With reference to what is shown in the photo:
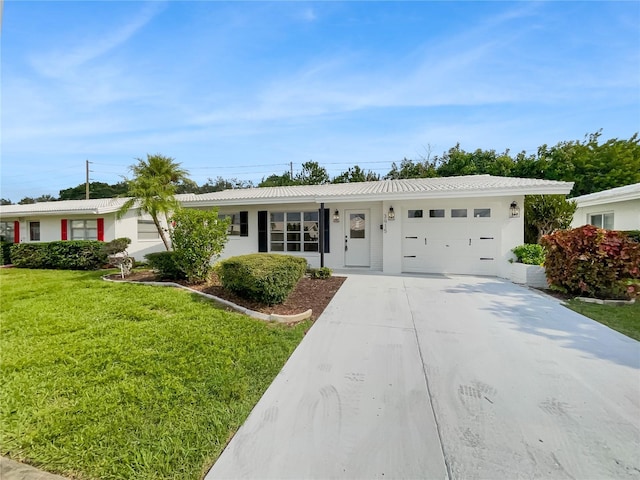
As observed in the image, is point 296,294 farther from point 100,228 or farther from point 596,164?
point 596,164

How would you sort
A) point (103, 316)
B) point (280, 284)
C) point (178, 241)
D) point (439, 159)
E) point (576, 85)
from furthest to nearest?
point (439, 159) → point (576, 85) → point (178, 241) → point (280, 284) → point (103, 316)

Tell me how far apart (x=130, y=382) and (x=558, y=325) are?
6.14m

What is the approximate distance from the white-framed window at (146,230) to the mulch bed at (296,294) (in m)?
6.47

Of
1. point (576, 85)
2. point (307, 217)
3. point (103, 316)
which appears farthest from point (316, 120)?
point (103, 316)

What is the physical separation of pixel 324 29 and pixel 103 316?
797 cm

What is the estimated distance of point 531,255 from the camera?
8312 mm

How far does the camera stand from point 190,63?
859 cm

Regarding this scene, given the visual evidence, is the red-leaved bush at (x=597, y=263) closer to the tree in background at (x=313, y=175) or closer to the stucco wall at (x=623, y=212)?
the stucco wall at (x=623, y=212)

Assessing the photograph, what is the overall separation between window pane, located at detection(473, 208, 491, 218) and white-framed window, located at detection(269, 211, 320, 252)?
213 inches

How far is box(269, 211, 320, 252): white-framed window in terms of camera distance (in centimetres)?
1120

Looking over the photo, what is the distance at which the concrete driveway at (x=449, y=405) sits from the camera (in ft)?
6.64

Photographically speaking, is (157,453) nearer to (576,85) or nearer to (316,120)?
(576,85)

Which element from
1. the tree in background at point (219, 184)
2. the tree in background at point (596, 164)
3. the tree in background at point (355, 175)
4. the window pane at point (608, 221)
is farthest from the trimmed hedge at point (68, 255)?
the tree in background at point (219, 184)

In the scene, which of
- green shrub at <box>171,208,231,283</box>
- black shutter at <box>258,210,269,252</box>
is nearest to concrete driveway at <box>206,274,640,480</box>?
green shrub at <box>171,208,231,283</box>
